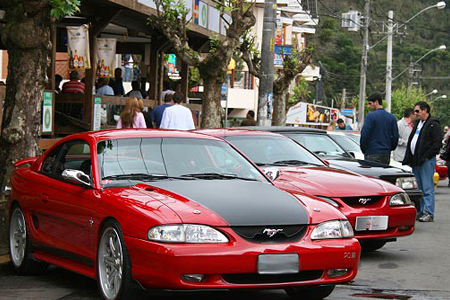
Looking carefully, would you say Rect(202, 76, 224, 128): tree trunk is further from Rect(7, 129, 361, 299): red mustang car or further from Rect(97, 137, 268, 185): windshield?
Rect(97, 137, 268, 185): windshield

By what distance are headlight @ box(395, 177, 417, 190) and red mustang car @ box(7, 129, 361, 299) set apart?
4453mm

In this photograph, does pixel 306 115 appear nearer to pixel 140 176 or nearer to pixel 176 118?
pixel 176 118

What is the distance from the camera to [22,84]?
11.1 metres

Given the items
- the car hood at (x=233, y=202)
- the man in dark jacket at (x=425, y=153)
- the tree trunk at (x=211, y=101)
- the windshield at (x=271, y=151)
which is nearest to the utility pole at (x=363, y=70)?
the tree trunk at (x=211, y=101)

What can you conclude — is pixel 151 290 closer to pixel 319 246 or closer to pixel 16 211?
pixel 319 246

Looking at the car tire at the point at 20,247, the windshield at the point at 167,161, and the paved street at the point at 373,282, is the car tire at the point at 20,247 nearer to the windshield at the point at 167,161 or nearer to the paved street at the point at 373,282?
the paved street at the point at 373,282

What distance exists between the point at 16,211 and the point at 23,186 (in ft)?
1.11

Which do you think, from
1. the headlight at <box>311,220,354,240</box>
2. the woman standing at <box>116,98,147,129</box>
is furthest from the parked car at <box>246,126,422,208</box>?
the headlight at <box>311,220,354,240</box>

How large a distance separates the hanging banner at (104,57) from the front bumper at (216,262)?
14.4 metres

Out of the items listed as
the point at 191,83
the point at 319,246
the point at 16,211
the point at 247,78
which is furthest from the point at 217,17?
the point at 247,78

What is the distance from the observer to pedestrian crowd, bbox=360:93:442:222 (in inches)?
568

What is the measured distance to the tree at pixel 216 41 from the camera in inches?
822

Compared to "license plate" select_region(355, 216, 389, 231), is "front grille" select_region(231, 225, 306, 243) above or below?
above

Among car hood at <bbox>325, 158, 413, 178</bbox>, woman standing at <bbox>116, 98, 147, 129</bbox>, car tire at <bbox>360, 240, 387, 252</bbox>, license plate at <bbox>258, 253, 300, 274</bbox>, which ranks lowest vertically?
car tire at <bbox>360, 240, 387, 252</bbox>
